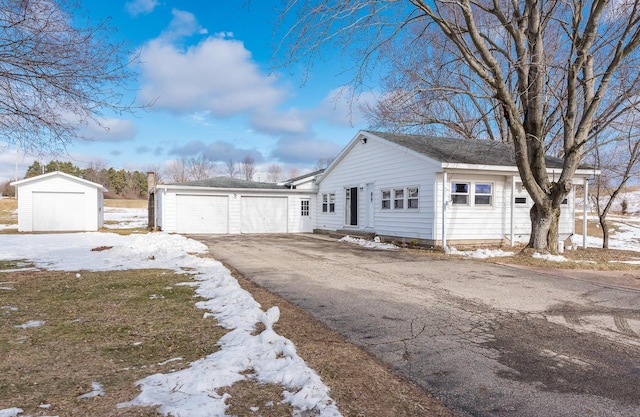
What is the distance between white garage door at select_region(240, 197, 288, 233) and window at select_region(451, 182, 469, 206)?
36.2 feet

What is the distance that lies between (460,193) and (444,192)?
55.3 inches

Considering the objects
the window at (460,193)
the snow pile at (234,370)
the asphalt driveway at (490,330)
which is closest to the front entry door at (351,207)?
the window at (460,193)

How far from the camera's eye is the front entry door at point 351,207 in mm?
18875

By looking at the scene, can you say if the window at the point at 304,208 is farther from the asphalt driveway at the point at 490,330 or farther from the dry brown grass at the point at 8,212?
the dry brown grass at the point at 8,212

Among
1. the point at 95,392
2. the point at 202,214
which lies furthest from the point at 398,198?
the point at 95,392

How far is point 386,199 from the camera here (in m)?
16.2

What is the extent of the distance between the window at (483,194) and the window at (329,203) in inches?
327

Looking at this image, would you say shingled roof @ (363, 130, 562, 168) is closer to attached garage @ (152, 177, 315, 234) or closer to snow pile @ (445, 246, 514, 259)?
snow pile @ (445, 246, 514, 259)

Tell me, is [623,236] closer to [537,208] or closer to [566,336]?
[537,208]

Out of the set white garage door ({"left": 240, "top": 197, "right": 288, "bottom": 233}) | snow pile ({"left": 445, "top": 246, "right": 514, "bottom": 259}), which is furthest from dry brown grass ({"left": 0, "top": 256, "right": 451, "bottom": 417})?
white garage door ({"left": 240, "top": 197, "right": 288, "bottom": 233})

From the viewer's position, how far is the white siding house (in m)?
13.4

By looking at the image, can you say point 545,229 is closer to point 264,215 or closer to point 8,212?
point 264,215

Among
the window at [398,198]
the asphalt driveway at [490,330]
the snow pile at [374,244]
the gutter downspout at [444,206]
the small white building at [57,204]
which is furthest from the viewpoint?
the small white building at [57,204]

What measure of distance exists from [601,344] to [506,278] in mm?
4035
